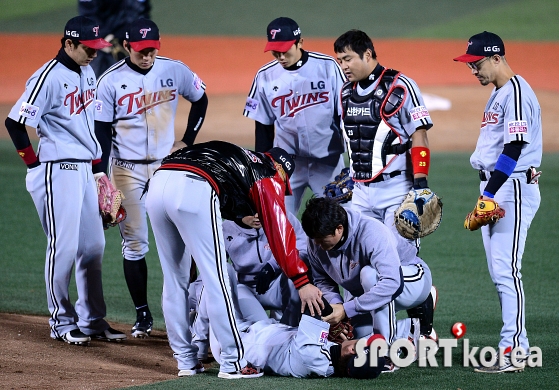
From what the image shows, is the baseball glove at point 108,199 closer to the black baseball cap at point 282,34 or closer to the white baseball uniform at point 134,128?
the white baseball uniform at point 134,128

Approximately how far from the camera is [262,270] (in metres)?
5.35

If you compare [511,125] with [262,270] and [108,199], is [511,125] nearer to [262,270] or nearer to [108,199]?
[262,270]

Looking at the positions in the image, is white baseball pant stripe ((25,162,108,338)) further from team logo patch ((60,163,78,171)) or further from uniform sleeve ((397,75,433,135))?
uniform sleeve ((397,75,433,135))

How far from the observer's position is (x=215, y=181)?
15.1 ft

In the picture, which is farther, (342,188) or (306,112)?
(306,112)

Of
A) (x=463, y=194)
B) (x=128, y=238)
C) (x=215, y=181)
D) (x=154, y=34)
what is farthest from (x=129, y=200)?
(x=463, y=194)

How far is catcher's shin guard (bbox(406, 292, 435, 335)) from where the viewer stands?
5.54 meters

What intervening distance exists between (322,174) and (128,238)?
1.56 m

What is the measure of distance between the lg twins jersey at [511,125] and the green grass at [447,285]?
49.1 inches

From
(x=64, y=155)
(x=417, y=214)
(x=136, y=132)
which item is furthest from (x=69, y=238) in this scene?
(x=417, y=214)

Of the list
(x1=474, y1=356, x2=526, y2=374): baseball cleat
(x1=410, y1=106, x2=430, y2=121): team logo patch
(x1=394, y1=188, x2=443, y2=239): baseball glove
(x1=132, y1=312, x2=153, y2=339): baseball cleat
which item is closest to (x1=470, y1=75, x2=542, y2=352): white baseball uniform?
(x1=474, y1=356, x2=526, y2=374): baseball cleat

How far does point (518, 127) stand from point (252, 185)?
160cm

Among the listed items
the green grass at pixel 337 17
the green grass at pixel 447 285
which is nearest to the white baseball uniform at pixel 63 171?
the green grass at pixel 447 285

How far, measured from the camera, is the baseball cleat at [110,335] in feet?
19.3
